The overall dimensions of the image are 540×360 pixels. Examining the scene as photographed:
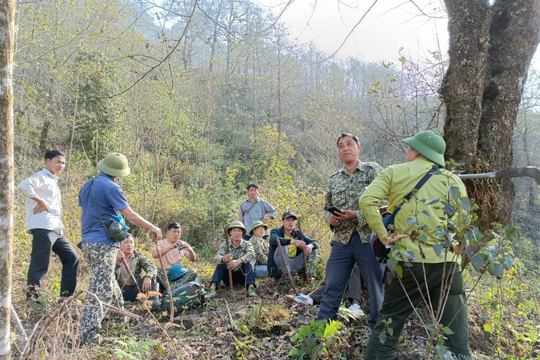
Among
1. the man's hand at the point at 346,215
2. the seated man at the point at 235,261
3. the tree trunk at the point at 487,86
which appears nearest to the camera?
the man's hand at the point at 346,215

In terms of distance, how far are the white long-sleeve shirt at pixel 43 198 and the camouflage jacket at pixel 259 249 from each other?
283 cm

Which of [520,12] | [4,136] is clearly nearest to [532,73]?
[520,12]

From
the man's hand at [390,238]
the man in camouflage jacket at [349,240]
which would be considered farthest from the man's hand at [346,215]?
the man's hand at [390,238]

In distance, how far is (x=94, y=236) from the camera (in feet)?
13.1

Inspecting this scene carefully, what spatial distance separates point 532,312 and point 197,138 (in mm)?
13360

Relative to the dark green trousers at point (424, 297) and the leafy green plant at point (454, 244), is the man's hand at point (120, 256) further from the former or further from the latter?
the leafy green plant at point (454, 244)

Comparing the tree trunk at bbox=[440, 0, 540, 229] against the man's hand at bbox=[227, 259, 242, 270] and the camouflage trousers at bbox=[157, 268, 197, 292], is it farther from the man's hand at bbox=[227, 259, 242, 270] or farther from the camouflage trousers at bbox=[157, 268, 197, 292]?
the camouflage trousers at bbox=[157, 268, 197, 292]

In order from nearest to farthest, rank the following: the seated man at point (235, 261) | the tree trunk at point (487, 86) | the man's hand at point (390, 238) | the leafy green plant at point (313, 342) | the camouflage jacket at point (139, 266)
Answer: the man's hand at point (390, 238)
the leafy green plant at point (313, 342)
the tree trunk at point (487, 86)
the camouflage jacket at point (139, 266)
the seated man at point (235, 261)

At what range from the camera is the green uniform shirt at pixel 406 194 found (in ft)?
8.91

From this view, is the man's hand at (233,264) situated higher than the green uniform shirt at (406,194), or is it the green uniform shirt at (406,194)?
the green uniform shirt at (406,194)

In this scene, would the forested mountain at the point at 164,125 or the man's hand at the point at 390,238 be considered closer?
the man's hand at the point at 390,238

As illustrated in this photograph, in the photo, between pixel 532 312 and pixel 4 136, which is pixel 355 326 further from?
pixel 4 136

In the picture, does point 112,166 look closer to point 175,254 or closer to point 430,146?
point 175,254

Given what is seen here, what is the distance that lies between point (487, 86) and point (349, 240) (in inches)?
79.1
